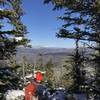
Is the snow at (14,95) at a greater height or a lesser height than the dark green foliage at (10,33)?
lesser

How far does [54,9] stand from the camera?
18297mm

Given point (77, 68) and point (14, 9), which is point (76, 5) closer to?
point (14, 9)

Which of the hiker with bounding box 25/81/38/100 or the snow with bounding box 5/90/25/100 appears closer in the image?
the hiker with bounding box 25/81/38/100

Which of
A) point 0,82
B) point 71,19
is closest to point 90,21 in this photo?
point 71,19

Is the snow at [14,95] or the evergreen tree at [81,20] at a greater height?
the evergreen tree at [81,20]

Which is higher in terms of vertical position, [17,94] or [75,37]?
[75,37]

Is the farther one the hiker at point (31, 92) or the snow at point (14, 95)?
the snow at point (14, 95)

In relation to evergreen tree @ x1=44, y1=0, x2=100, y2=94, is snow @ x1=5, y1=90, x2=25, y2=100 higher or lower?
lower

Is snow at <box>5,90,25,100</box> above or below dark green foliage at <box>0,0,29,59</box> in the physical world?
below

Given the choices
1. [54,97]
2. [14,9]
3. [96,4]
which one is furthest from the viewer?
[54,97]

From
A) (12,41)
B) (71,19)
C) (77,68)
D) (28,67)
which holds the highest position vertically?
(71,19)

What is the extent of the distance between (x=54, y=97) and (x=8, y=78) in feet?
23.1

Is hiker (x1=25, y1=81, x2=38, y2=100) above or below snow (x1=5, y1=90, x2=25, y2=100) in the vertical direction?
above

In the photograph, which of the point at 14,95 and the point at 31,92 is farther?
the point at 14,95
